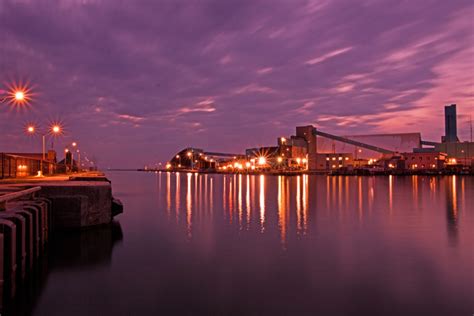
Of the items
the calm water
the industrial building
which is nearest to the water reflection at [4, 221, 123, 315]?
the calm water

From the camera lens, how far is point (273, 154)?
168 meters

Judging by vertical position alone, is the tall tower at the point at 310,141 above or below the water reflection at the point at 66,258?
above

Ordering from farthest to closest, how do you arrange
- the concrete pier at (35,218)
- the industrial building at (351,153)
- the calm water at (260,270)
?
the industrial building at (351,153)
the calm water at (260,270)
the concrete pier at (35,218)

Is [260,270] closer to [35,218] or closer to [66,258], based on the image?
[66,258]

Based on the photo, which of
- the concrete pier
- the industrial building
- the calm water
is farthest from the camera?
the industrial building

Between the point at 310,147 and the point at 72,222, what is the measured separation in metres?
158

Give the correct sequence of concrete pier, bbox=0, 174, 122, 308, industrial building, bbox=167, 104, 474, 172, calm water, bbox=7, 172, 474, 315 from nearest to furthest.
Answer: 1. concrete pier, bbox=0, 174, 122, 308
2. calm water, bbox=7, 172, 474, 315
3. industrial building, bbox=167, 104, 474, 172

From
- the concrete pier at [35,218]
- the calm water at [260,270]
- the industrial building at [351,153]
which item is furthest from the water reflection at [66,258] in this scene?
the industrial building at [351,153]

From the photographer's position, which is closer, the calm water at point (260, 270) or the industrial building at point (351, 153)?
the calm water at point (260, 270)

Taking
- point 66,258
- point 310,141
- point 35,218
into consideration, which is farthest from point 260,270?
point 310,141

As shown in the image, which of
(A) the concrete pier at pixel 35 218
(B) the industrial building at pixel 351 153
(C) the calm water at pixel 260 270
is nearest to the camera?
(A) the concrete pier at pixel 35 218

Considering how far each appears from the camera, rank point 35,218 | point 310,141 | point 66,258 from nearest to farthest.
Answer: point 35,218 → point 66,258 → point 310,141

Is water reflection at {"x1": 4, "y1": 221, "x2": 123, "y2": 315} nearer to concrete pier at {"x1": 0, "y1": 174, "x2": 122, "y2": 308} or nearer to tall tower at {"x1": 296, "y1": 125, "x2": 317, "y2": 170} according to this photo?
concrete pier at {"x1": 0, "y1": 174, "x2": 122, "y2": 308}

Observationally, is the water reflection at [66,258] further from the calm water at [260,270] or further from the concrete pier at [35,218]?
the concrete pier at [35,218]
